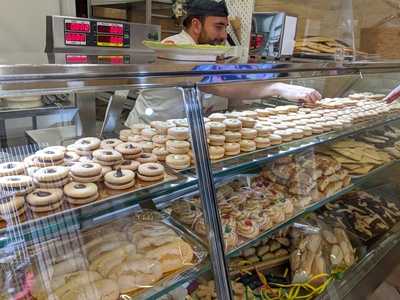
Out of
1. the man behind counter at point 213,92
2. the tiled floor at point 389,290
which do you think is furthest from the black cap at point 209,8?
the tiled floor at point 389,290

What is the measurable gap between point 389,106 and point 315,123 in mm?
1001

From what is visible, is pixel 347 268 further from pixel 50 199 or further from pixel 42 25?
pixel 42 25

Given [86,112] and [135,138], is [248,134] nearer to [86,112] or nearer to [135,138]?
[135,138]

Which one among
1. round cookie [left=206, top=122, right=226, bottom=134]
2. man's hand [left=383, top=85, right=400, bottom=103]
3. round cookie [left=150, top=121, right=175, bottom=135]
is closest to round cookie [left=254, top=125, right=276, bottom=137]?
round cookie [left=206, top=122, right=226, bottom=134]

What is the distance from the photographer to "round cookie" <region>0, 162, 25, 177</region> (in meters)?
0.92

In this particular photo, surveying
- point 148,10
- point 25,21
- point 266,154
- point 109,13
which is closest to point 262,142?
point 266,154

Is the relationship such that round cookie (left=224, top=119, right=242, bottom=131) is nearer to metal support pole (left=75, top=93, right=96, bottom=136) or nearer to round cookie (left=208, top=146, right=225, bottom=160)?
round cookie (left=208, top=146, right=225, bottom=160)

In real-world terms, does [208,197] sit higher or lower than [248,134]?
lower

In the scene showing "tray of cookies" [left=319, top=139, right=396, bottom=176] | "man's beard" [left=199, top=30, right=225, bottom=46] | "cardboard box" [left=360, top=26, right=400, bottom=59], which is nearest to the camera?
"man's beard" [left=199, top=30, right=225, bottom=46]

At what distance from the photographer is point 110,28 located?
163 centimetres

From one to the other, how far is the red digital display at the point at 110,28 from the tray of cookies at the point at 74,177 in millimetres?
648

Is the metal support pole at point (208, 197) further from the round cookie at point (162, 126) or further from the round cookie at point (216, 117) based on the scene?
the round cookie at point (216, 117)

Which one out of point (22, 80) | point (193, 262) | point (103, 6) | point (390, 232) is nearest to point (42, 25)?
point (103, 6)

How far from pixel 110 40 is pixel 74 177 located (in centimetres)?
95
